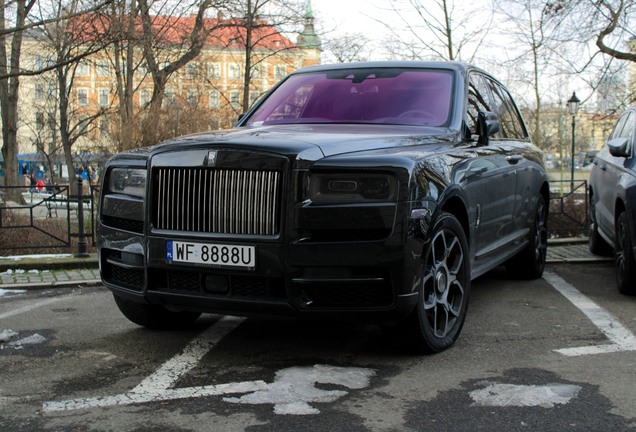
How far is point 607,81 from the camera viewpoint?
72.1ft

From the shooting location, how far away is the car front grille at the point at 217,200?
3.41 meters

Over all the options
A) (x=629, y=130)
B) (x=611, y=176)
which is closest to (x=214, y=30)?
(x=629, y=130)

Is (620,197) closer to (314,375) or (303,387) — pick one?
(314,375)

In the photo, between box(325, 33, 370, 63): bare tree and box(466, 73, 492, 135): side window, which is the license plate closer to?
box(466, 73, 492, 135): side window

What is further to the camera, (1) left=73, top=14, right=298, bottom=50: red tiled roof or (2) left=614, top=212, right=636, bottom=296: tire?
(1) left=73, top=14, right=298, bottom=50: red tiled roof

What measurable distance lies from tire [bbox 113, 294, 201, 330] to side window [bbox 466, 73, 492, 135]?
245 centimetres

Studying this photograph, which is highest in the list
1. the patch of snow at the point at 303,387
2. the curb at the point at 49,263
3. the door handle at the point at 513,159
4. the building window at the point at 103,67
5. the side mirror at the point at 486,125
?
the building window at the point at 103,67

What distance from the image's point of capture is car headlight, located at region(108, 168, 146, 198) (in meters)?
3.80

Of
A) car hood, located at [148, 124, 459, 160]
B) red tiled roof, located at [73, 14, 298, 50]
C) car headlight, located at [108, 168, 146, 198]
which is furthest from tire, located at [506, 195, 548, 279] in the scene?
red tiled roof, located at [73, 14, 298, 50]

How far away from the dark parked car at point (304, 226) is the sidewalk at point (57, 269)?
2598mm

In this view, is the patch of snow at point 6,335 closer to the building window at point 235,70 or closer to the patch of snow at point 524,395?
the patch of snow at point 524,395

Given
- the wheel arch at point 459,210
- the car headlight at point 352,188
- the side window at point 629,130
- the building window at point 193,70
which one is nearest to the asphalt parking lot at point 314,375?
the wheel arch at point 459,210

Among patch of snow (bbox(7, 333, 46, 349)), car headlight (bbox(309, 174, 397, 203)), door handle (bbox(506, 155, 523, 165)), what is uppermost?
door handle (bbox(506, 155, 523, 165))

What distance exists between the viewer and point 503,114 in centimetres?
602
